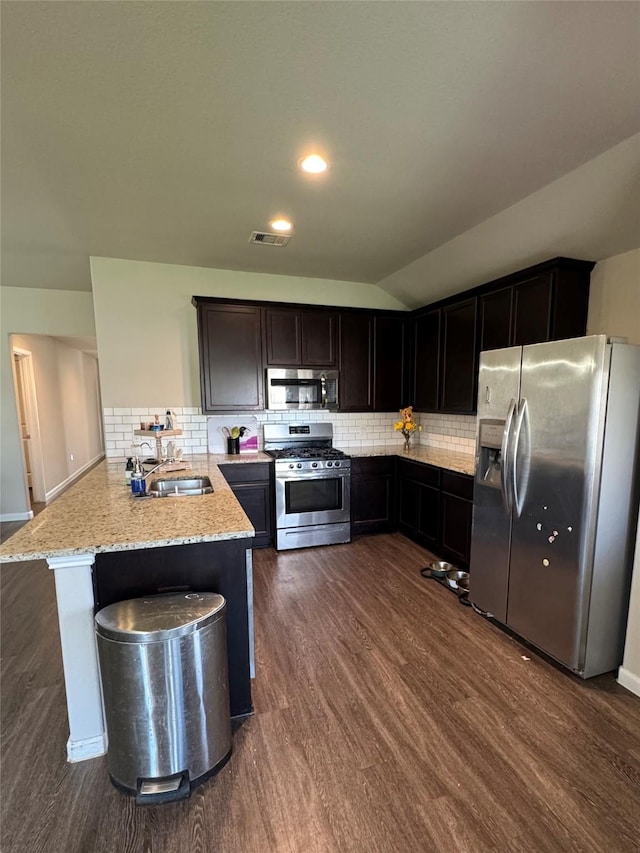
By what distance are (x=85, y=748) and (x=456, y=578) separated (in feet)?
8.49

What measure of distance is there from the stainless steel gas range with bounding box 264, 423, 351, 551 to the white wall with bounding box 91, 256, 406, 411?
1270 millimetres

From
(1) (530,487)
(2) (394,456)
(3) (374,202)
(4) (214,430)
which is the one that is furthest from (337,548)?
(3) (374,202)

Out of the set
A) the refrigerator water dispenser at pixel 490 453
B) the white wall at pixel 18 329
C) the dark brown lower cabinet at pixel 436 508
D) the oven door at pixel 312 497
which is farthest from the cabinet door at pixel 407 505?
the white wall at pixel 18 329

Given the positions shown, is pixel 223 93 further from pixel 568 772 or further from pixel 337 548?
pixel 337 548

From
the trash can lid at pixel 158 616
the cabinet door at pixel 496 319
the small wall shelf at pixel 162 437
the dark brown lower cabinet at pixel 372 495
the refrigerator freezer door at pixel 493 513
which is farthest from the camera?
the dark brown lower cabinet at pixel 372 495

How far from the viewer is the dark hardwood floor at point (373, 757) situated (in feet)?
4.56

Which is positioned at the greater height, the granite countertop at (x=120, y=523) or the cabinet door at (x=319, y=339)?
the cabinet door at (x=319, y=339)

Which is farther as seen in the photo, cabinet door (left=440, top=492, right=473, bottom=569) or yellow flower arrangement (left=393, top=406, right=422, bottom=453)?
yellow flower arrangement (left=393, top=406, right=422, bottom=453)

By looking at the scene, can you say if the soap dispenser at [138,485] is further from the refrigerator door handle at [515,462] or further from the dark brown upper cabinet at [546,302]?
the dark brown upper cabinet at [546,302]

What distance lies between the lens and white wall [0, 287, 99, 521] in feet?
15.5

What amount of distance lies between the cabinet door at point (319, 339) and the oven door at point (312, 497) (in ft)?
3.86

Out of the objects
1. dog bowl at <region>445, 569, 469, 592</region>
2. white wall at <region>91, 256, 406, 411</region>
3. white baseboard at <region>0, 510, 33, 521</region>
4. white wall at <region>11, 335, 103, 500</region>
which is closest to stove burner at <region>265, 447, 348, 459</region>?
white wall at <region>91, 256, 406, 411</region>

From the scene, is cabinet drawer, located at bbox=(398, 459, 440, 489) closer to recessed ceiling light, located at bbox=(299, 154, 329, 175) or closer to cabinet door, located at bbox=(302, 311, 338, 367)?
cabinet door, located at bbox=(302, 311, 338, 367)

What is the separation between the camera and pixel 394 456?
13.8 ft
